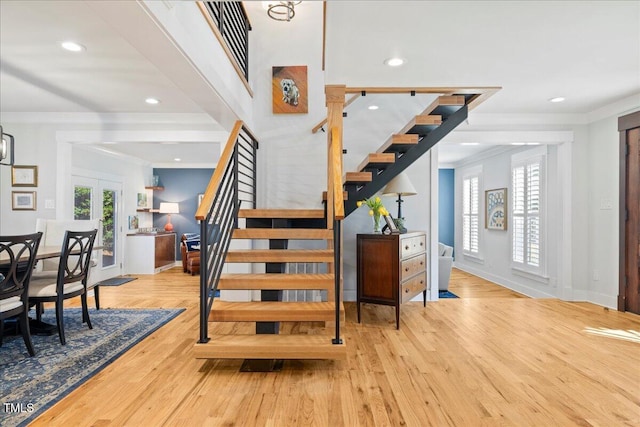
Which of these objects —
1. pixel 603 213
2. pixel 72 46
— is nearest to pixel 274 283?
pixel 72 46

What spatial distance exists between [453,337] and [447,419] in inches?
57.2

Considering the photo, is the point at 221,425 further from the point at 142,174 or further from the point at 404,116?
the point at 142,174


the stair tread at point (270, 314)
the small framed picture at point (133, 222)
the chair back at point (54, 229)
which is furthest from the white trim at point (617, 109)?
the small framed picture at point (133, 222)

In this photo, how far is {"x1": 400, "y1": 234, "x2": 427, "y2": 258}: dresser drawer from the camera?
3793mm

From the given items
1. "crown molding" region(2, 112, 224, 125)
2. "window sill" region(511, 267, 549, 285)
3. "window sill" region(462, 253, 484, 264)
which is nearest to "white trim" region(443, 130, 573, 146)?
"window sill" region(511, 267, 549, 285)

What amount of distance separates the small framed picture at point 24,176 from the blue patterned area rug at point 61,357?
5.98 feet

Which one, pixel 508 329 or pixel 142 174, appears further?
pixel 142 174

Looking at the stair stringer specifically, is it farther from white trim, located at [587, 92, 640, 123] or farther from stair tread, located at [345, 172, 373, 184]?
white trim, located at [587, 92, 640, 123]

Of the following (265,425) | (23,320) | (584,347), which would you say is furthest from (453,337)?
(23,320)

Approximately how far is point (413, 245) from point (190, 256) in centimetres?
471

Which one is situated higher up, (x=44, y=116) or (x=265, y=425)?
(x=44, y=116)

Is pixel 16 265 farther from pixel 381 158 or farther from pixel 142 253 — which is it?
pixel 142 253

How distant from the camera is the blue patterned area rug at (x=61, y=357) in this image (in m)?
2.16

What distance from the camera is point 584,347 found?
10.1 ft
